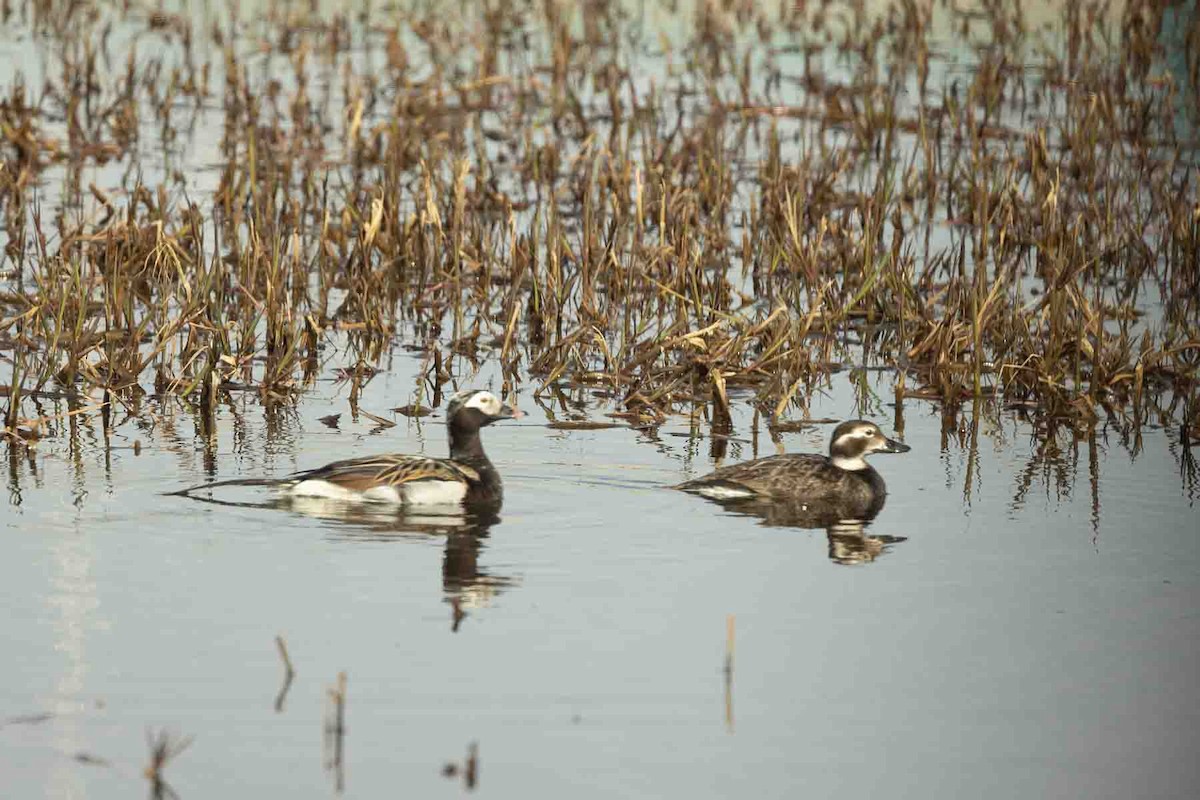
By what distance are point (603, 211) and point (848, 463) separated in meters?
5.63

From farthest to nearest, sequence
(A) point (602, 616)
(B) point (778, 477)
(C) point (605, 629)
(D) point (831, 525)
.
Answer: (B) point (778, 477), (D) point (831, 525), (A) point (602, 616), (C) point (605, 629)

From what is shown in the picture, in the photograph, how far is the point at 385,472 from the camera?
950 cm

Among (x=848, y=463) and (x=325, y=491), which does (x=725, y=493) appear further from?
(x=325, y=491)

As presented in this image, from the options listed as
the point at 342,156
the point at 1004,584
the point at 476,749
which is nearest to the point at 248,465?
the point at 1004,584

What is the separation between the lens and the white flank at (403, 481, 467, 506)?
31.3 feet

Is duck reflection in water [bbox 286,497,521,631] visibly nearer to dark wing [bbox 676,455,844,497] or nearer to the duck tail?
the duck tail

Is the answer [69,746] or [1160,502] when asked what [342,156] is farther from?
[69,746]

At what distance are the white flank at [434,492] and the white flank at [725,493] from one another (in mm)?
1068

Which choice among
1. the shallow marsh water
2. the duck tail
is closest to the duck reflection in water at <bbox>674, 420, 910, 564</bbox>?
the shallow marsh water

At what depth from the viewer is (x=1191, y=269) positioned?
46.6 ft

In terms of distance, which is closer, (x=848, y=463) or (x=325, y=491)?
(x=325, y=491)

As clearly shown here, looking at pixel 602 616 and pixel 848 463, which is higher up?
pixel 848 463

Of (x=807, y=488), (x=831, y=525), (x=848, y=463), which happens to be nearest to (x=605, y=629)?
(x=831, y=525)

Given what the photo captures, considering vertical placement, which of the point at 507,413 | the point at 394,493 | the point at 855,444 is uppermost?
the point at 507,413
